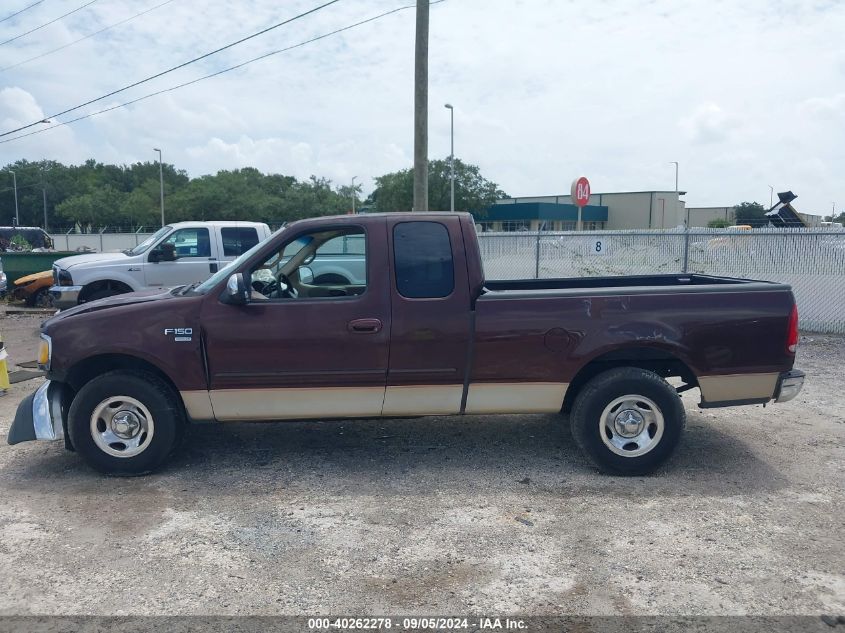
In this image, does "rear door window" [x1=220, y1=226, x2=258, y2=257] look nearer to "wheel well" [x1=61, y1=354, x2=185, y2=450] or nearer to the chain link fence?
the chain link fence

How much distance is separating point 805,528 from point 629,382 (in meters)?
1.42

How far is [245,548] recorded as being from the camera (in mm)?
4105

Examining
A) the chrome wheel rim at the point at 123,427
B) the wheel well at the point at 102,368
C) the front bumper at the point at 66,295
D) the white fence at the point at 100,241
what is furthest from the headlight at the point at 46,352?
the white fence at the point at 100,241

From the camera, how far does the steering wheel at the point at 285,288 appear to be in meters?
5.29

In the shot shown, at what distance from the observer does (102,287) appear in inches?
471

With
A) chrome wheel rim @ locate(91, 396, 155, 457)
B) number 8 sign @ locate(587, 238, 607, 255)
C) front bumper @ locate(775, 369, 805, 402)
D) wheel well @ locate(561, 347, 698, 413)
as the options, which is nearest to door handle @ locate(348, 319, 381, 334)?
wheel well @ locate(561, 347, 698, 413)

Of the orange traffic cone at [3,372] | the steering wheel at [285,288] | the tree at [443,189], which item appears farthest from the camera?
the tree at [443,189]

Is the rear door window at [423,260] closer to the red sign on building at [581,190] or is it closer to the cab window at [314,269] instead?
the cab window at [314,269]

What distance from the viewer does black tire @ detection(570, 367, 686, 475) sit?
512cm

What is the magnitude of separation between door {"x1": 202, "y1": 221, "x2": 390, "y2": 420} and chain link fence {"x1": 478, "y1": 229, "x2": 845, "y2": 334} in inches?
353

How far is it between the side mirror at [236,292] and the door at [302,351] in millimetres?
57

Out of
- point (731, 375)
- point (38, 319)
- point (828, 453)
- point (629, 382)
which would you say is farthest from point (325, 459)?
point (38, 319)

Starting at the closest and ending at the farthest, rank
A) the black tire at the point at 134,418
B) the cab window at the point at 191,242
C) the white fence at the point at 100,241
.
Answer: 1. the black tire at the point at 134,418
2. the cab window at the point at 191,242
3. the white fence at the point at 100,241

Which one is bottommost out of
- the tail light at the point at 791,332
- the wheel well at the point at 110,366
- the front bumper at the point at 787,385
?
the front bumper at the point at 787,385
